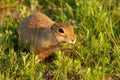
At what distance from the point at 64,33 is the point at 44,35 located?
0.37 meters

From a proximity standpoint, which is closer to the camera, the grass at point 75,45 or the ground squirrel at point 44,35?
the grass at point 75,45

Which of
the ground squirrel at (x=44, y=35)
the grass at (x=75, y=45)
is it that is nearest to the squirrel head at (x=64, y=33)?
the ground squirrel at (x=44, y=35)

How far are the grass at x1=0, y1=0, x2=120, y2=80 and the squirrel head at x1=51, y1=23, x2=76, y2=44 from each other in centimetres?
23

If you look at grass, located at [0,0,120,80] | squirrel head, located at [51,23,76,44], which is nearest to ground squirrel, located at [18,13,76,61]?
squirrel head, located at [51,23,76,44]

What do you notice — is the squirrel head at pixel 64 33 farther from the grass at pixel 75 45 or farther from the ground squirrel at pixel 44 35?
the grass at pixel 75 45

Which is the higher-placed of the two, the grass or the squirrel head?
the squirrel head

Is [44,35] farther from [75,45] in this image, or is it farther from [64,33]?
[75,45]

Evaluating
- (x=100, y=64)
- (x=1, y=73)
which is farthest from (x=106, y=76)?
(x=1, y=73)

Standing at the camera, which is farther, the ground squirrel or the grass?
the ground squirrel

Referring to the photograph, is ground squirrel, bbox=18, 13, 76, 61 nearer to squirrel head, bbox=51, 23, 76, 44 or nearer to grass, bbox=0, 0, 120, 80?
squirrel head, bbox=51, 23, 76, 44

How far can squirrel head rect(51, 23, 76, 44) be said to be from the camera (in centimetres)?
579

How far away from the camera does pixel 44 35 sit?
238 inches

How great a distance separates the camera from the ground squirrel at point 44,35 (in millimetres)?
5867

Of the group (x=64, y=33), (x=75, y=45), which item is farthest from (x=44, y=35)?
(x=75, y=45)
